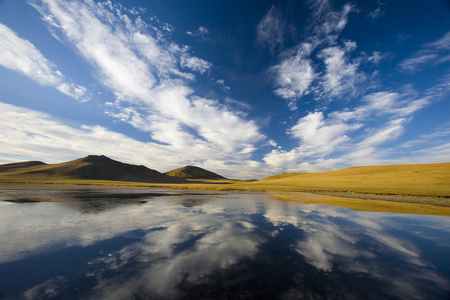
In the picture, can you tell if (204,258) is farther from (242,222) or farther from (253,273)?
(242,222)

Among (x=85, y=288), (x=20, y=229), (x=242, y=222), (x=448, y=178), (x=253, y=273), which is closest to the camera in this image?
(x=85, y=288)

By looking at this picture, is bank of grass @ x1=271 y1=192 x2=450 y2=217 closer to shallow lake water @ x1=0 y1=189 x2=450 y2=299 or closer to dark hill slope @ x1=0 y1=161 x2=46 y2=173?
shallow lake water @ x1=0 y1=189 x2=450 y2=299

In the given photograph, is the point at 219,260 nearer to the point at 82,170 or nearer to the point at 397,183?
the point at 397,183

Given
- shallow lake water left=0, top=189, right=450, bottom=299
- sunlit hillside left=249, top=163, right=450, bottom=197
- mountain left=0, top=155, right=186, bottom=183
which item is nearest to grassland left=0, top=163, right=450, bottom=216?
sunlit hillside left=249, top=163, right=450, bottom=197

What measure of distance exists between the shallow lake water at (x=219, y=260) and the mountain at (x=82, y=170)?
137m

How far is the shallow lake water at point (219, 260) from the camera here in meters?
5.25

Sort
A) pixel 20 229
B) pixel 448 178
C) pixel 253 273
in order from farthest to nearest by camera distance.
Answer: pixel 448 178
pixel 20 229
pixel 253 273

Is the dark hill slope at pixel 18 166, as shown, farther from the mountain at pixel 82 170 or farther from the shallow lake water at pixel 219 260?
the shallow lake water at pixel 219 260

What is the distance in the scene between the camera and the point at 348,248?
888 cm

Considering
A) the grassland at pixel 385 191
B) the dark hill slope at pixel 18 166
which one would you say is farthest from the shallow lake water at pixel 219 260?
the dark hill slope at pixel 18 166

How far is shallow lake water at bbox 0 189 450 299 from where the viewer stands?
5.25m

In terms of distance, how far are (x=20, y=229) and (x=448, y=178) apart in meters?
69.8

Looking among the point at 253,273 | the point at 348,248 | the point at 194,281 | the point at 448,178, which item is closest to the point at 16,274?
the point at 194,281

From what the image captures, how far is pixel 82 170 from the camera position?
13038 cm
